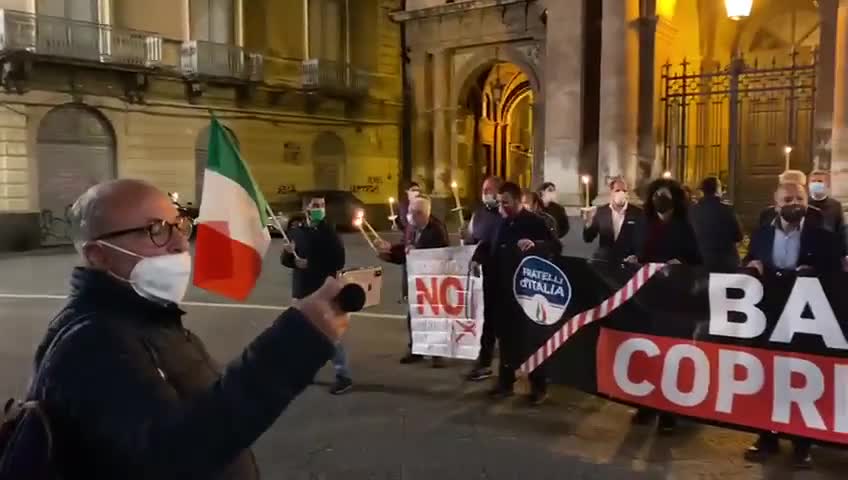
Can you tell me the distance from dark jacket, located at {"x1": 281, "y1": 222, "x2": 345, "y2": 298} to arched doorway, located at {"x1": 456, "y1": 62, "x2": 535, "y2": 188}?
24899 mm

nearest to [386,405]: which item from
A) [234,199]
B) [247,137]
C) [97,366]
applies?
[234,199]

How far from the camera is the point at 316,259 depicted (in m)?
7.63

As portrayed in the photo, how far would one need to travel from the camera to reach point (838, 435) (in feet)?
17.1

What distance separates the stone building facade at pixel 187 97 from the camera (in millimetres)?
24719

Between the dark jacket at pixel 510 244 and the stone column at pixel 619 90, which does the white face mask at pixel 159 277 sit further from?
the stone column at pixel 619 90

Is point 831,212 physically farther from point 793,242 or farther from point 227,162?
point 227,162

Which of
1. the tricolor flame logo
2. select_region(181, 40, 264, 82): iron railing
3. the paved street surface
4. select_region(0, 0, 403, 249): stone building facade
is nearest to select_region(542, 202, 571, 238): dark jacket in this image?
the paved street surface

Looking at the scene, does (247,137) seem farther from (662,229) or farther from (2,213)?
(662,229)

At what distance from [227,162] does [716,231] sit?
259 inches

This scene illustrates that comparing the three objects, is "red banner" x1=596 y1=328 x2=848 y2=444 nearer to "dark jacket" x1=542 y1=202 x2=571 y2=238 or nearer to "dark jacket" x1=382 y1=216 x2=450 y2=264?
"dark jacket" x1=382 y1=216 x2=450 y2=264

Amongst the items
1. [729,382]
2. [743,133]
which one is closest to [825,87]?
[743,133]

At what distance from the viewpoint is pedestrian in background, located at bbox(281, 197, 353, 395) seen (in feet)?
24.9

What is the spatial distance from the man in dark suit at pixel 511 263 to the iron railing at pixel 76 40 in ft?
68.7

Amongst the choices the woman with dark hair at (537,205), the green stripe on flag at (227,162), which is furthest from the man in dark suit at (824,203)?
the green stripe on flag at (227,162)
